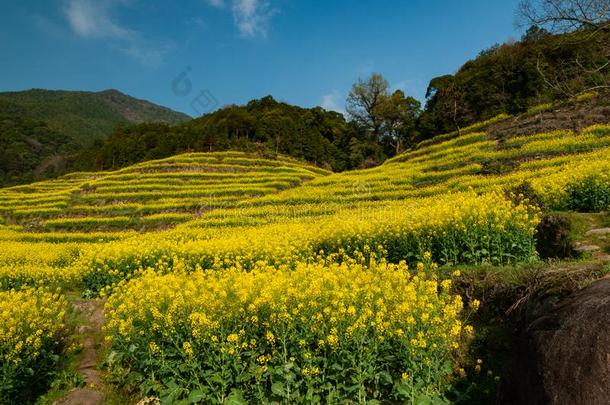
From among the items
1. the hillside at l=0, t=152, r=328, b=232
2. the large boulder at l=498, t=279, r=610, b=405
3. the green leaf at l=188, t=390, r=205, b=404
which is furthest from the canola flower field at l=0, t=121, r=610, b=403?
the hillside at l=0, t=152, r=328, b=232

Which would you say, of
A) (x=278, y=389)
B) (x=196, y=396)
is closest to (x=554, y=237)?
(x=278, y=389)

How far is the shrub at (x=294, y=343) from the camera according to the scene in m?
5.23

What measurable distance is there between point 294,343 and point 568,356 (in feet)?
10.8

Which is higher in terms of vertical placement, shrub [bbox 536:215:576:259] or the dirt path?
shrub [bbox 536:215:576:259]

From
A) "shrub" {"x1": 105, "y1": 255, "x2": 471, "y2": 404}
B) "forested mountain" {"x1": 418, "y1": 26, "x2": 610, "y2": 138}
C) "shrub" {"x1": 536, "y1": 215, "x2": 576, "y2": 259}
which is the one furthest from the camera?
"forested mountain" {"x1": 418, "y1": 26, "x2": 610, "y2": 138}

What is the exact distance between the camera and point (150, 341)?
19.9ft

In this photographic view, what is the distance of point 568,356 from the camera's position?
12.3 feet

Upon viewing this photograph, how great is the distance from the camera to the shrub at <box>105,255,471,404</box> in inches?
206

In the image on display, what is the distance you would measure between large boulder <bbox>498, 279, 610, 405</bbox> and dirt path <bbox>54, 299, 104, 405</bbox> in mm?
6388

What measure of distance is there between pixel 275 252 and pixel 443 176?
737 inches

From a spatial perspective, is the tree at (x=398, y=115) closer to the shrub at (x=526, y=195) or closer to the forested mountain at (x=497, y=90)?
the forested mountain at (x=497, y=90)

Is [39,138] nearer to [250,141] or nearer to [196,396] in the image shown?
[250,141]

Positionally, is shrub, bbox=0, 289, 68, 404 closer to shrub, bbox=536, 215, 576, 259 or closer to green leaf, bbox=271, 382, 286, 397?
green leaf, bbox=271, 382, 286, 397

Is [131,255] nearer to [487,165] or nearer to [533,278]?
[533,278]
